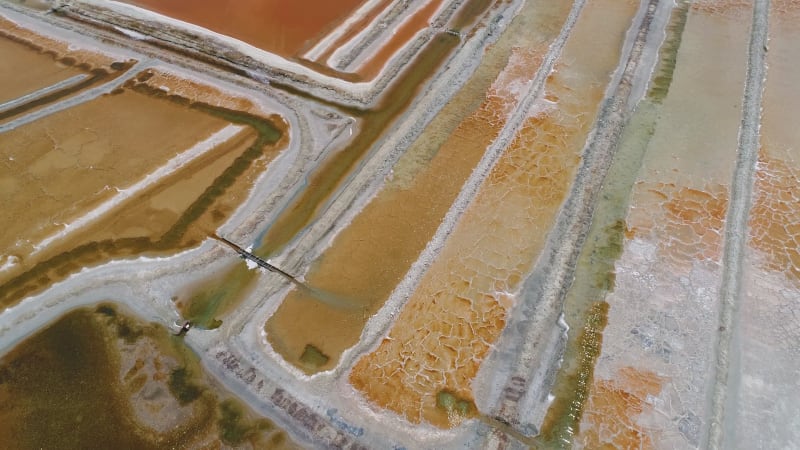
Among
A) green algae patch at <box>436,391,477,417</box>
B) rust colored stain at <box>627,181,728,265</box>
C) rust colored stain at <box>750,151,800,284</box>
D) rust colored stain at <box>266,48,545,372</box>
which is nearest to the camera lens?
green algae patch at <box>436,391,477,417</box>

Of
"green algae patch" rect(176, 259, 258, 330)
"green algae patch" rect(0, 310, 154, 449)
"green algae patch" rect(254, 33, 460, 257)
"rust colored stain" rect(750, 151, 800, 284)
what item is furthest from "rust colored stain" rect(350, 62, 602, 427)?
"green algae patch" rect(0, 310, 154, 449)

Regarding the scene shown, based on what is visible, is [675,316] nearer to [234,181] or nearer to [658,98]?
[658,98]

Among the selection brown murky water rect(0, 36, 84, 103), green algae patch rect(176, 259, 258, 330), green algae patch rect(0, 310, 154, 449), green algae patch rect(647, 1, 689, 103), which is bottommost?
green algae patch rect(0, 310, 154, 449)

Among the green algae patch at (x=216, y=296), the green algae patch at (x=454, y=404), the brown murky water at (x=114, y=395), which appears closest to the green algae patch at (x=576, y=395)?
the green algae patch at (x=454, y=404)

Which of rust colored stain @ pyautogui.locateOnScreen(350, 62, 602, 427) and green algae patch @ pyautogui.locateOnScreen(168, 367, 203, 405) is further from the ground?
rust colored stain @ pyautogui.locateOnScreen(350, 62, 602, 427)

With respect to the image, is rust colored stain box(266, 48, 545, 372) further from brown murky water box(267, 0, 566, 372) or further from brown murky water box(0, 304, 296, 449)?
brown murky water box(0, 304, 296, 449)

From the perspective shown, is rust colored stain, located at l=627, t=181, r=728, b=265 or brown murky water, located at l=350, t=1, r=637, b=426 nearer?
brown murky water, located at l=350, t=1, r=637, b=426

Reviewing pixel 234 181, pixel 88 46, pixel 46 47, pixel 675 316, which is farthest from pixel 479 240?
pixel 46 47
